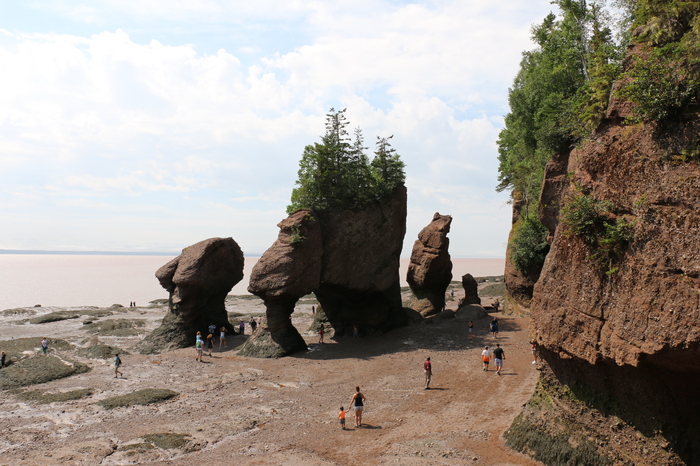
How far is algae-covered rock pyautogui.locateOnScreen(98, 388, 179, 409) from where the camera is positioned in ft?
68.6

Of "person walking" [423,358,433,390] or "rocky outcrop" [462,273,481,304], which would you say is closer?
"person walking" [423,358,433,390]

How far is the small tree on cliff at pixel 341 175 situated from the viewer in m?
35.0

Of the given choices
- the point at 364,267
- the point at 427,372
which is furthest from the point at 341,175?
the point at 427,372

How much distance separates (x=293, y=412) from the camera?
65.0ft

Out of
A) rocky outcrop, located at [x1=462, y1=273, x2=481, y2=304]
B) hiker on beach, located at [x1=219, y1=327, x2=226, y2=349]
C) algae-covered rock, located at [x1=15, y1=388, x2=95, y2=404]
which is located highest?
rocky outcrop, located at [x1=462, y1=273, x2=481, y2=304]

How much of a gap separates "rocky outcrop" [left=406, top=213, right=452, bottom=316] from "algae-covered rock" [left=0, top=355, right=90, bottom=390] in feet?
86.7

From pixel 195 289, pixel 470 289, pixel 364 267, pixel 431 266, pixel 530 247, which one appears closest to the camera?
pixel 364 267

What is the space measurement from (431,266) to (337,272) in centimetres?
1071

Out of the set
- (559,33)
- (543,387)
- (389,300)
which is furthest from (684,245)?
(559,33)

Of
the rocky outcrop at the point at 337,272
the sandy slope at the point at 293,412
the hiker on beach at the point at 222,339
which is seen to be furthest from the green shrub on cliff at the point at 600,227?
the hiker on beach at the point at 222,339

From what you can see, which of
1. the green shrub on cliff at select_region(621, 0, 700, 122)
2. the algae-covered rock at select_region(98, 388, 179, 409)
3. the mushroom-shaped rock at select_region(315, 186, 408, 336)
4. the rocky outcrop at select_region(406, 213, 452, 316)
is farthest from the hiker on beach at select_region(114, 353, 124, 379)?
the green shrub on cliff at select_region(621, 0, 700, 122)

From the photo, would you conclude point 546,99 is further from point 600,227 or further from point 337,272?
point 600,227

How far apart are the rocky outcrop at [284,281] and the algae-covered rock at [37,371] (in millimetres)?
10087

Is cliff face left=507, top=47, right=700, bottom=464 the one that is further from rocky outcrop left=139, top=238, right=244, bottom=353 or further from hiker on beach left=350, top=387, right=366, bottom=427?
rocky outcrop left=139, top=238, right=244, bottom=353
